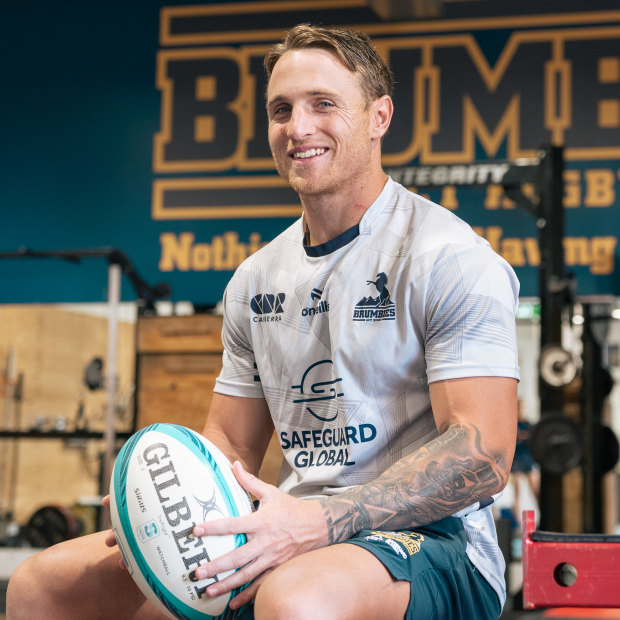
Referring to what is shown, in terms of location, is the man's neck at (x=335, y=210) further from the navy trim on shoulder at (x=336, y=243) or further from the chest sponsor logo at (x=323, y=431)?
the chest sponsor logo at (x=323, y=431)

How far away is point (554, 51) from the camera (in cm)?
614

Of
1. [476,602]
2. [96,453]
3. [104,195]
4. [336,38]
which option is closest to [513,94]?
[104,195]

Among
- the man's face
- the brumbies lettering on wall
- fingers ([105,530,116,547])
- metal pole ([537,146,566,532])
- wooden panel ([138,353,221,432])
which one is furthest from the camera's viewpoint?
the brumbies lettering on wall

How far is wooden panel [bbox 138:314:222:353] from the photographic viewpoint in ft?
16.9

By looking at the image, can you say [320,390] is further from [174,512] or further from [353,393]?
[174,512]

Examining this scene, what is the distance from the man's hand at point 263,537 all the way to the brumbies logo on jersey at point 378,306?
369 millimetres

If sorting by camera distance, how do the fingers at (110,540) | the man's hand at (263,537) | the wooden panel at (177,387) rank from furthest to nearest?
the wooden panel at (177,387) < the fingers at (110,540) < the man's hand at (263,537)

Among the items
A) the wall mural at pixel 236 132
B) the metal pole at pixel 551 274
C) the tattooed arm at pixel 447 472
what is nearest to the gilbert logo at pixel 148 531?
the tattooed arm at pixel 447 472

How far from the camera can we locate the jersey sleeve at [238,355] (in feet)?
6.07

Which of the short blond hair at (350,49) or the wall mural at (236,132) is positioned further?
the wall mural at (236,132)

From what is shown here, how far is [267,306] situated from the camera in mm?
1775

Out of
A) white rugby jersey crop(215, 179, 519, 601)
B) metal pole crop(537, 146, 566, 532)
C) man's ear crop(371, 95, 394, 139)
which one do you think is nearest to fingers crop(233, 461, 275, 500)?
white rugby jersey crop(215, 179, 519, 601)

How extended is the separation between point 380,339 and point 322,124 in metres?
0.42

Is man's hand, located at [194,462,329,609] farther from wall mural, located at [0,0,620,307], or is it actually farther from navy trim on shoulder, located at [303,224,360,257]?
wall mural, located at [0,0,620,307]
